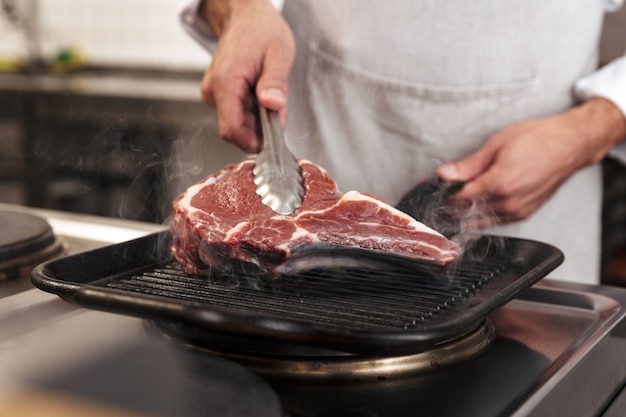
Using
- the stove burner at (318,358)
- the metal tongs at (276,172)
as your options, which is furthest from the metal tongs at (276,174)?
the stove burner at (318,358)

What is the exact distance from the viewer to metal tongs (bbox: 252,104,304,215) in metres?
0.99

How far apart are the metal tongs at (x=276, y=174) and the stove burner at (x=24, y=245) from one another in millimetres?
327

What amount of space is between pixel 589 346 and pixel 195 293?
428 millimetres

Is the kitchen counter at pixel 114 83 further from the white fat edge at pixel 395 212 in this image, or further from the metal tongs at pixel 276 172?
the white fat edge at pixel 395 212

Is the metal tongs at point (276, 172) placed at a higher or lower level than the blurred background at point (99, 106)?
higher

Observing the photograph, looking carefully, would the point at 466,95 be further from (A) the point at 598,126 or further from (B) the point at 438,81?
(A) the point at 598,126

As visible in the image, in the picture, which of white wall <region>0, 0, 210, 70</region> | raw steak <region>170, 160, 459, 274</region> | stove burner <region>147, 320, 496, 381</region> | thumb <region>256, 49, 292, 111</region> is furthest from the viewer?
white wall <region>0, 0, 210, 70</region>

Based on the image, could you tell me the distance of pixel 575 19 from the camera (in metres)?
1.44

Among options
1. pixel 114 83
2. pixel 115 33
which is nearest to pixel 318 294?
pixel 114 83

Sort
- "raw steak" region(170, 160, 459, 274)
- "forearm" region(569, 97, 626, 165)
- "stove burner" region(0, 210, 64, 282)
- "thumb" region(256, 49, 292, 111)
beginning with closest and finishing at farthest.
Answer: "raw steak" region(170, 160, 459, 274) → "stove burner" region(0, 210, 64, 282) → "thumb" region(256, 49, 292, 111) → "forearm" region(569, 97, 626, 165)

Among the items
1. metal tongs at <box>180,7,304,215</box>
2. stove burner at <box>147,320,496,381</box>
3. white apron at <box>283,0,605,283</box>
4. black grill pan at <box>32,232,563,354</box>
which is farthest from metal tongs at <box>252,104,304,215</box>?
white apron at <box>283,0,605,283</box>

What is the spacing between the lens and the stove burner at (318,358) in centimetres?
72

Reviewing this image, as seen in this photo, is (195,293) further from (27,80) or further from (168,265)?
(27,80)

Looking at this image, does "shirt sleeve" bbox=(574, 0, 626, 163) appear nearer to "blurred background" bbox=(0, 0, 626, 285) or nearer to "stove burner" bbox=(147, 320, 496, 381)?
"stove burner" bbox=(147, 320, 496, 381)
